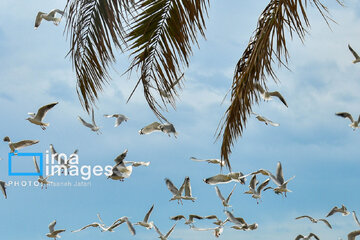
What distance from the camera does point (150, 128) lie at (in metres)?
5.07

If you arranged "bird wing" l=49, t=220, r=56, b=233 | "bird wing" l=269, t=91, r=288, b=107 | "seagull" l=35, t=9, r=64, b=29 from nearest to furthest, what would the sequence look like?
"bird wing" l=49, t=220, r=56, b=233 → "bird wing" l=269, t=91, r=288, b=107 → "seagull" l=35, t=9, r=64, b=29

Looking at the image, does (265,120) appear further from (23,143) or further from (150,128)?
(23,143)

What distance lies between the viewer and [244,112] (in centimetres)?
580

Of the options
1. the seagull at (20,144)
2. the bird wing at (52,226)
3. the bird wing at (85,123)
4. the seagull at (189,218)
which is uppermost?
the bird wing at (85,123)

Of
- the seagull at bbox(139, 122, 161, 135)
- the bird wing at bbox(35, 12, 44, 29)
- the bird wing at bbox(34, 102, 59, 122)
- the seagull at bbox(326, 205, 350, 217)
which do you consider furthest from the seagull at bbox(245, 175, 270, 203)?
the bird wing at bbox(35, 12, 44, 29)

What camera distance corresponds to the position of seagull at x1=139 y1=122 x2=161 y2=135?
504 cm

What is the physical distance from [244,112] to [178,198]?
1547 mm

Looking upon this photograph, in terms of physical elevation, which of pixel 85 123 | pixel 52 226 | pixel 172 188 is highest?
pixel 85 123

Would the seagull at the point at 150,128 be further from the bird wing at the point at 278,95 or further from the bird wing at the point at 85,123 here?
the bird wing at the point at 278,95

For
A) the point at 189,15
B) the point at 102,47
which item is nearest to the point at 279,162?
the point at 189,15

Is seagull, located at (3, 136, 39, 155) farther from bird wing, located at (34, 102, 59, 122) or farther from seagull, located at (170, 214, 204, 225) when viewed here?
seagull, located at (170, 214, 204, 225)

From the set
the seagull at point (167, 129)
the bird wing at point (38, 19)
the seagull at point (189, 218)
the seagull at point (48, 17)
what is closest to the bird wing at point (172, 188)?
the seagull at point (189, 218)

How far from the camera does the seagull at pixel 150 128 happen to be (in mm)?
5041

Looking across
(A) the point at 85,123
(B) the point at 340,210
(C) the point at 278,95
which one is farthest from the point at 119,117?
(B) the point at 340,210
